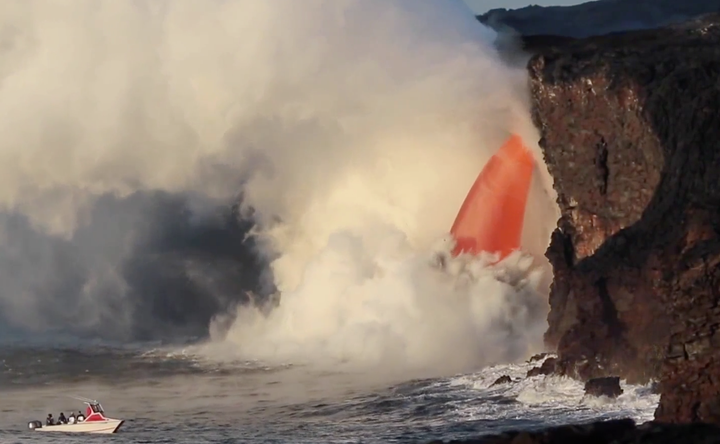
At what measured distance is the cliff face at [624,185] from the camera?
43.6m

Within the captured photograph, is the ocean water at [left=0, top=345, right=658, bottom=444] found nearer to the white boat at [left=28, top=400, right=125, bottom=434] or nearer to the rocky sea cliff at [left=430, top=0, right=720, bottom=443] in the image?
the white boat at [left=28, top=400, right=125, bottom=434]

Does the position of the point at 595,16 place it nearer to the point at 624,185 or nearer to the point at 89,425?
the point at 624,185

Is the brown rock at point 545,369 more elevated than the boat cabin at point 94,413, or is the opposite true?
the boat cabin at point 94,413

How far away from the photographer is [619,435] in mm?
32031

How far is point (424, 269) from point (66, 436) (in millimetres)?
20106

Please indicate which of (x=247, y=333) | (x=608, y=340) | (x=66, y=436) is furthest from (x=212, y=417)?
(x=247, y=333)

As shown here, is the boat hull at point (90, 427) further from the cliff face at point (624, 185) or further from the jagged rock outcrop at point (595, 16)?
the jagged rock outcrop at point (595, 16)

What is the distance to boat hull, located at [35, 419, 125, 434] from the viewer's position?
4400 centimetres

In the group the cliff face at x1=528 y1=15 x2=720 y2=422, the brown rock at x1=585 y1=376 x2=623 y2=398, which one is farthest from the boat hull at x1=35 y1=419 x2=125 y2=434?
the brown rock at x1=585 y1=376 x2=623 y2=398

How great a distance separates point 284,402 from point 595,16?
121ft

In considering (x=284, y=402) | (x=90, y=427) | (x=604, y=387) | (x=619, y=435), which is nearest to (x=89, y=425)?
(x=90, y=427)

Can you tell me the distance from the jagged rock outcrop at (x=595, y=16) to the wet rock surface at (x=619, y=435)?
36.9 meters

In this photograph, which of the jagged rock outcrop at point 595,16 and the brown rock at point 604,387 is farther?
the jagged rock outcrop at point 595,16

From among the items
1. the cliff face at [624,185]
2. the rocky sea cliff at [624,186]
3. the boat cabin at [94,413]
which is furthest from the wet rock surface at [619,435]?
the boat cabin at [94,413]
